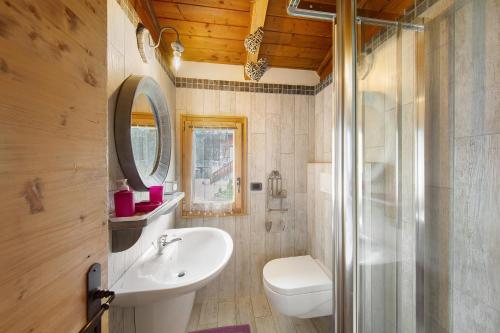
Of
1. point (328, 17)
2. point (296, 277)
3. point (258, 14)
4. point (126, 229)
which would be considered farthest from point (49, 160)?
point (296, 277)

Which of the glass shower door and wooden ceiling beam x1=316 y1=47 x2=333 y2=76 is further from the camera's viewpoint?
wooden ceiling beam x1=316 y1=47 x2=333 y2=76

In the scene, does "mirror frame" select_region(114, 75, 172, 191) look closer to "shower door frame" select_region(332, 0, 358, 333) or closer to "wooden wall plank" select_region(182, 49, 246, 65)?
"wooden wall plank" select_region(182, 49, 246, 65)

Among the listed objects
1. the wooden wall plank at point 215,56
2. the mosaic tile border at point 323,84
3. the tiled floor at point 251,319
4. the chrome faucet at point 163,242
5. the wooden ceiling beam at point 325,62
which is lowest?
the tiled floor at point 251,319

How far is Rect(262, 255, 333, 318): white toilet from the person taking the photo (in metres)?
1.36

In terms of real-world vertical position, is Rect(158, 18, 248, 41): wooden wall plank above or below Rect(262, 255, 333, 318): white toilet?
above

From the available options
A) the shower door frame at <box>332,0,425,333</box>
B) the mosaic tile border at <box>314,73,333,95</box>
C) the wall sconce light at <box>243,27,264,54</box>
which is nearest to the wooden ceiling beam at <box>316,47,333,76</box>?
the mosaic tile border at <box>314,73,333,95</box>

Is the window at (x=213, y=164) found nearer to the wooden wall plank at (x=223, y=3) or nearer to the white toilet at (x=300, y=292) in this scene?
the white toilet at (x=300, y=292)

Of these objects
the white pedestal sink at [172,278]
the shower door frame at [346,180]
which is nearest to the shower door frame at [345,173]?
the shower door frame at [346,180]

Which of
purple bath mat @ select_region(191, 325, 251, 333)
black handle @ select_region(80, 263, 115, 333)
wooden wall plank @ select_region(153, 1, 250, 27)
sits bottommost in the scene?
purple bath mat @ select_region(191, 325, 251, 333)

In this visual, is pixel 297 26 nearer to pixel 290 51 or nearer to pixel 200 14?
pixel 290 51

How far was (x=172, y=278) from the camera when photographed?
1.19 meters

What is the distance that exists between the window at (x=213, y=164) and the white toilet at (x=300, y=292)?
70cm

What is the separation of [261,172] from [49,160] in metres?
1.68

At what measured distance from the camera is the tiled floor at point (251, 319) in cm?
160
